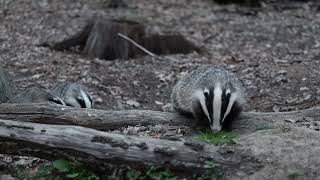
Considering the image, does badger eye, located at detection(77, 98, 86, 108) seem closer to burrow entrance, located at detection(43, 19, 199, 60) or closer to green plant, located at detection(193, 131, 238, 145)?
green plant, located at detection(193, 131, 238, 145)

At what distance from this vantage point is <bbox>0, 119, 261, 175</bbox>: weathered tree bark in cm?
369

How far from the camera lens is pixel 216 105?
14.2 ft

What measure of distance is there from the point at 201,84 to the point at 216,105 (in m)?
0.45

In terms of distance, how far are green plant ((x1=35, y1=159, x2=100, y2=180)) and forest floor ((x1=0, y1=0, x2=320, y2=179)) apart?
3.00m

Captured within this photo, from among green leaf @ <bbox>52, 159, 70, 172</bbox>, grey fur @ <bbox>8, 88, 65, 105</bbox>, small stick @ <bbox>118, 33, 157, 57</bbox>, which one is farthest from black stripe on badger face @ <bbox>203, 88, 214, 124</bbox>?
small stick @ <bbox>118, 33, 157, 57</bbox>

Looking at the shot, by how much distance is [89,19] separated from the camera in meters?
9.59

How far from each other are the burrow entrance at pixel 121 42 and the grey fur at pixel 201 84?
3.40m

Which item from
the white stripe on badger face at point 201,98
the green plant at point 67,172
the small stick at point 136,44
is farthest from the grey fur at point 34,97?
the small stick at point 136,44

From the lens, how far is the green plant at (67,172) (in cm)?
384

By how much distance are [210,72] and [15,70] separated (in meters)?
3.89

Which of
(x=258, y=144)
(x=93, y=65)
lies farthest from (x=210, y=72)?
(x=93, y=65)

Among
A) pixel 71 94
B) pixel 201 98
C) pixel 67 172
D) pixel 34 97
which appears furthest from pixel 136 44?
pixel 67 172

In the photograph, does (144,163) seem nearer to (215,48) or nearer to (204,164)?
(204,164)

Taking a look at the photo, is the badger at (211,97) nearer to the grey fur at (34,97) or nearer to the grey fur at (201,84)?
the grey fur at (201,84)
